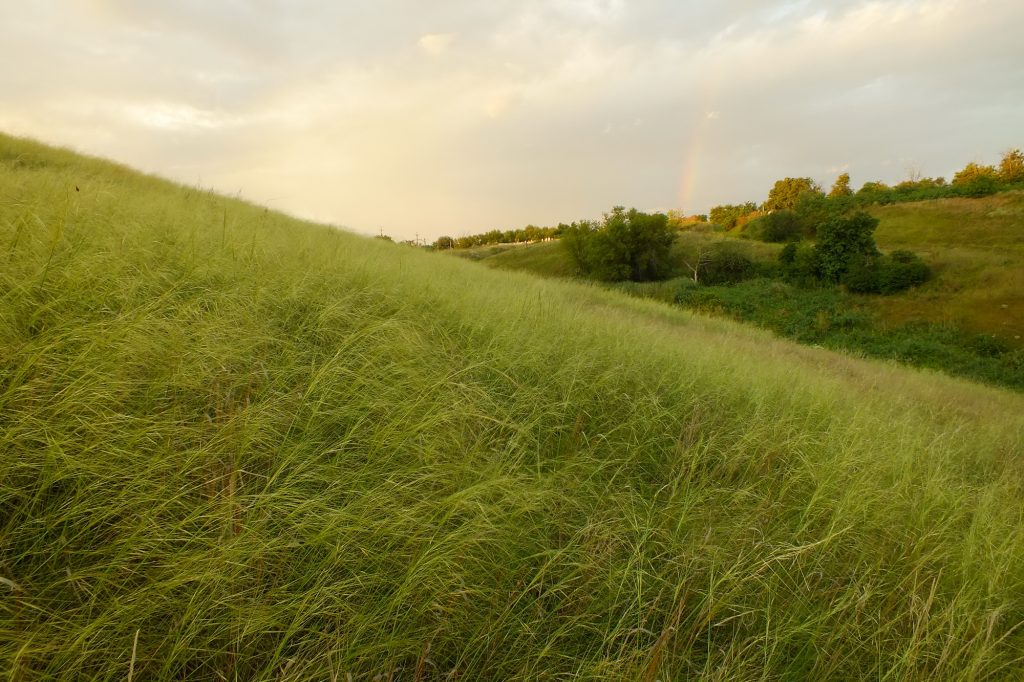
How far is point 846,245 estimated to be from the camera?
77.8 ft

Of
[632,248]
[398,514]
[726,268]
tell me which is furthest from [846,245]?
[398,514]

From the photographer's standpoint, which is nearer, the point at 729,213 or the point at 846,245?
the point at 846,245

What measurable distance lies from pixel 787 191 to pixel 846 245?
33.1 metres

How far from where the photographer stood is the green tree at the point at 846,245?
23.5 m

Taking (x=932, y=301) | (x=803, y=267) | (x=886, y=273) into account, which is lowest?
(x=932, y=301)

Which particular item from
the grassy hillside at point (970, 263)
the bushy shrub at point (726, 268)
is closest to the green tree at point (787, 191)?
the grassy hillside at point (970, 263)

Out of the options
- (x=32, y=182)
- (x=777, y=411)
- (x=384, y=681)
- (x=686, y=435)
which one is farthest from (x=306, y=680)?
(x=32, y=182)

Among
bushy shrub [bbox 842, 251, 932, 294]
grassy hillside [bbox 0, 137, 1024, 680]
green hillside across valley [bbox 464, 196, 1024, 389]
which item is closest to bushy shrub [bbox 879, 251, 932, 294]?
bushy shrub [bbox 842, 251, 932, 294]

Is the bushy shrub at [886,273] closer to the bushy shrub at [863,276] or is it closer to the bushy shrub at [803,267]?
the bushy shrub at [863,276]

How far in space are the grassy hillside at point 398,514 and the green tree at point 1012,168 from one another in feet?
169

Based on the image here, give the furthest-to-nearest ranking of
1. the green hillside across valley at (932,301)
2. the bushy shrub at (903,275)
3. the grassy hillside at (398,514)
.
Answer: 1. the bushy shrub at (903,275)
2. the green hillside across valley at (932,301)
3. the grassy hillside at (398,514)

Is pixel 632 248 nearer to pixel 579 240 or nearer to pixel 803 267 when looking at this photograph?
pixel 579 240

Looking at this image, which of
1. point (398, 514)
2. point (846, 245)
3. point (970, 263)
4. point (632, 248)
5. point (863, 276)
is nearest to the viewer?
point (398, 514)

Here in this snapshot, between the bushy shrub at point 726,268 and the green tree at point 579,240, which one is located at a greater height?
the green tree at point 579,240
